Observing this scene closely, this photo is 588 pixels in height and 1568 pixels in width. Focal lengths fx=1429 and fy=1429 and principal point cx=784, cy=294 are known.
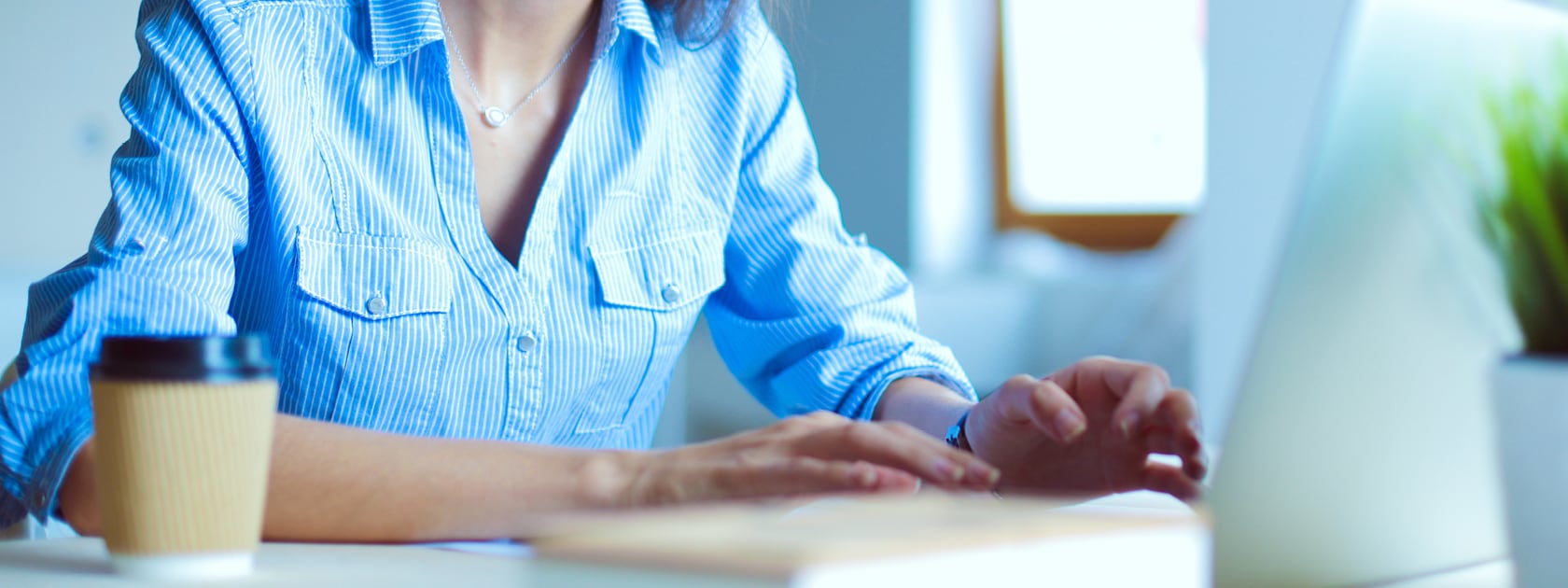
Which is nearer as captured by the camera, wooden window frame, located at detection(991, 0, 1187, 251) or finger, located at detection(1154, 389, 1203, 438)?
finger, located at detection(1154, 389, 1203, 438)

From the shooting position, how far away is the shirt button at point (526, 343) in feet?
3.84

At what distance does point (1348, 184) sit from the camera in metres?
0.57

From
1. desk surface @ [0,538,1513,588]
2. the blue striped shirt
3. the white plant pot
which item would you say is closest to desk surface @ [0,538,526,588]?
desk surface @ [0,538,1513,588]

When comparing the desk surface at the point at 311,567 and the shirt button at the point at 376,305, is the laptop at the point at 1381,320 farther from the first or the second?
the shirt button at the point at 376,305

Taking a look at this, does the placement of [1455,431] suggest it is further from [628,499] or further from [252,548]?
[252,548]

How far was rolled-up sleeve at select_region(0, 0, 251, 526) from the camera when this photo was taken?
83 centimetres

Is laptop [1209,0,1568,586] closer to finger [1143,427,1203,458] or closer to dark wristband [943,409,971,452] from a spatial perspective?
finger [1143,427,1203,458]

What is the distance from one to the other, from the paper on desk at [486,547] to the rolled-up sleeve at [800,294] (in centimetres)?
50

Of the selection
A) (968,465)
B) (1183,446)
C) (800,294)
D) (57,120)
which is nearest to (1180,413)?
(1183,446)

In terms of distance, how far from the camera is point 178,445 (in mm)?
619

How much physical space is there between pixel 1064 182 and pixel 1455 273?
432cm

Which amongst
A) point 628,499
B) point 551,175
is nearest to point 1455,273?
point 628,499

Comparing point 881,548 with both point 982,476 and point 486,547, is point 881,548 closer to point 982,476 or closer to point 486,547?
point 982,476

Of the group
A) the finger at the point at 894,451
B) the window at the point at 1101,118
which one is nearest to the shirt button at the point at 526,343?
the finger at the point at 894,451
